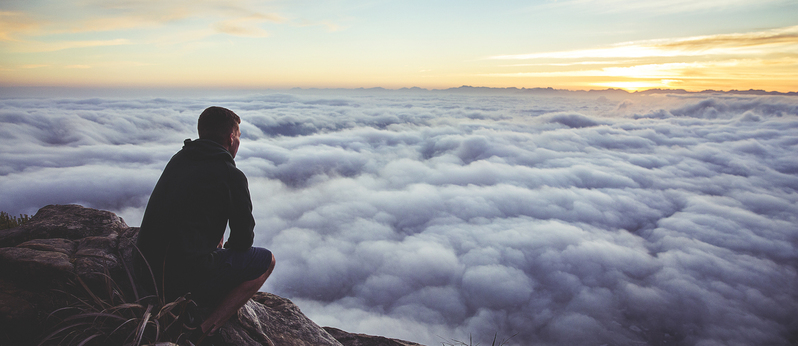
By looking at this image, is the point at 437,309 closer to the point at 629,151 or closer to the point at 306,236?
the point at 306,236

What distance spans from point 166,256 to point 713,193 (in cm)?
9161

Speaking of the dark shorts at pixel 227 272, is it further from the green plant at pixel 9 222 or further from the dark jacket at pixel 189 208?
the green plant at pixel 9 222

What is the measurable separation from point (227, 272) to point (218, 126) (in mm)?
1252

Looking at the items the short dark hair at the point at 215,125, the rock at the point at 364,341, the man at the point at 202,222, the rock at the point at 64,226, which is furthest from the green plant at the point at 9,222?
the rock at the point at 364,341

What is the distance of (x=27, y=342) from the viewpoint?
2.33 m

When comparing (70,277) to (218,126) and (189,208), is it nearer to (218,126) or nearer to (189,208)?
(189,208)

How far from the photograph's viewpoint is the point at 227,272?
2617 millimetres

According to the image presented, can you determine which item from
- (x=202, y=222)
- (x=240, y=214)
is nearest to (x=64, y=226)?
(x=202, y=222)

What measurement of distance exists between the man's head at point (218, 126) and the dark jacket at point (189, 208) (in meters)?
0.14

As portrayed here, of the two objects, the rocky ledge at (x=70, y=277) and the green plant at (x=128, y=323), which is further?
the rocky ledge at (x=70, y=277)

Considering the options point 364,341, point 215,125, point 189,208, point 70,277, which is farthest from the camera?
point 364,341

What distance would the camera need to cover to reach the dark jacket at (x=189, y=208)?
224 centimetres

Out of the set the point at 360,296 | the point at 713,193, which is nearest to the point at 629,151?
the point at 713,193

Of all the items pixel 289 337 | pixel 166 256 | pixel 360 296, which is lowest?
pixel 360 296
